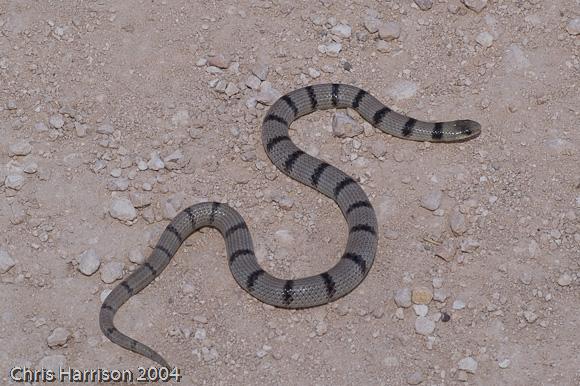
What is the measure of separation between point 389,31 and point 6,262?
5.13 meters

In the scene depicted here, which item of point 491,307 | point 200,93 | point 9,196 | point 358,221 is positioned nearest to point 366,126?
point 358,221

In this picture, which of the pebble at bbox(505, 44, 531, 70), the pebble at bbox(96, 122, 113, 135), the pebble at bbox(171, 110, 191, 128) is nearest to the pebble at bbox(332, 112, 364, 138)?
the pebble at bbox(171, 110, 191, 128)

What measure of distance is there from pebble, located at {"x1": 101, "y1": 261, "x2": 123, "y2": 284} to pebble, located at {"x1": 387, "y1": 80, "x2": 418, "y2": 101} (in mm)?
3772

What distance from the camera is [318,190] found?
848cm

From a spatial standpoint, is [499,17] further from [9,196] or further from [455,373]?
[9,196]

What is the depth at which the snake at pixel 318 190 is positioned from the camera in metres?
7.52

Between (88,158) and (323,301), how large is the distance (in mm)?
3091

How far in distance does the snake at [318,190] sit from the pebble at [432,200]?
2.01ft

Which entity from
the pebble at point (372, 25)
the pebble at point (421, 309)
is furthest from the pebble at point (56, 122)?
the pebble at point (421, 309)

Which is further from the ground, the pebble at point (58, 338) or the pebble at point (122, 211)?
the pebble at point (122, 211)

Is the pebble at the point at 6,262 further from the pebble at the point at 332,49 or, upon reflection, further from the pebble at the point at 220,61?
the pebble at the point at 332,49

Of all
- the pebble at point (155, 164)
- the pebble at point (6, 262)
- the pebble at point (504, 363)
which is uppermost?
the pebble at point (504, 363)

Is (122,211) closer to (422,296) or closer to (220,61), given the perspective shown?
(220,61)

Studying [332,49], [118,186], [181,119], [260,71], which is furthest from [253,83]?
[118,186]
